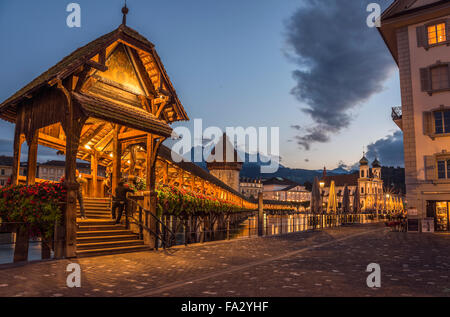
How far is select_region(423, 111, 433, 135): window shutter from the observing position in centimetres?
2508

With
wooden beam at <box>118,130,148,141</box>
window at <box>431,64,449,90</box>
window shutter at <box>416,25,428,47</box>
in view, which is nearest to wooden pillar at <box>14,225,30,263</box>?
wooden beam at <box>118,130,148,141</box>

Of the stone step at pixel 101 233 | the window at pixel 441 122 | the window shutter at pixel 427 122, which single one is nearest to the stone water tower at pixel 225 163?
the window shutter at pixel 427 122

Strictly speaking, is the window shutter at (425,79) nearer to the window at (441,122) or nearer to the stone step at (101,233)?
the window at (441,122)

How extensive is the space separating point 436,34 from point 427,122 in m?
6.49

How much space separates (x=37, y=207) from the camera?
33.9 feet

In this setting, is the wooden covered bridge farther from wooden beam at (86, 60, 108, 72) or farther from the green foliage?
the green foliage

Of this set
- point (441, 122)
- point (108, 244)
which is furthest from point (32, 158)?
point (441, 122)

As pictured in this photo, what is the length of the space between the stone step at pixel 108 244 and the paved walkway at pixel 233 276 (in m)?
0.84

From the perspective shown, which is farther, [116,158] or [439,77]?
[439,77]

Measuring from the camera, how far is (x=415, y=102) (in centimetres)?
2578

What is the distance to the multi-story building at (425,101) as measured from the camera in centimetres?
2464

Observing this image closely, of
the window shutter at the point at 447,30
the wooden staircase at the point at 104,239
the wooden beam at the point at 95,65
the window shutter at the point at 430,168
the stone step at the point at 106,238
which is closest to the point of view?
the wooden staircase at the point at 104,239

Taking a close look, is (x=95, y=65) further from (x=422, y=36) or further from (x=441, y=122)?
(x=422, y=36)
